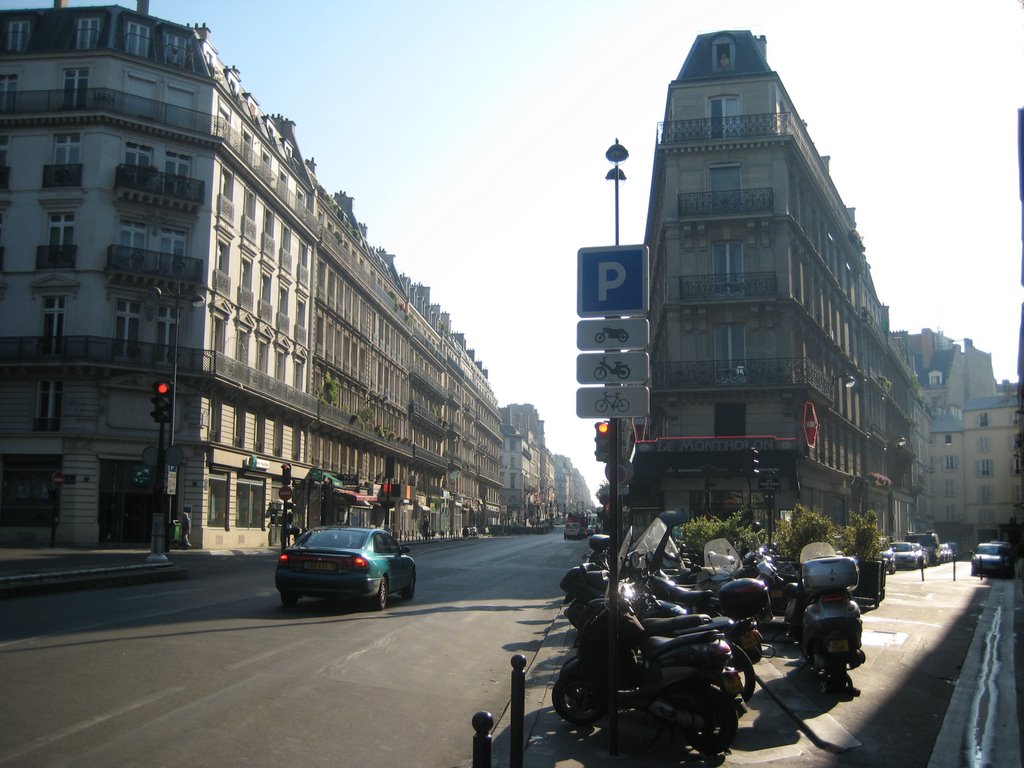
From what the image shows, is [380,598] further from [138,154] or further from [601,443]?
[138,154]

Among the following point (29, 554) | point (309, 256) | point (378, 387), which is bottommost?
point (29, 554)

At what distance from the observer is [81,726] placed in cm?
621

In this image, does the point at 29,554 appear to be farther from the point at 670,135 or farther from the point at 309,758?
the point at 670,135

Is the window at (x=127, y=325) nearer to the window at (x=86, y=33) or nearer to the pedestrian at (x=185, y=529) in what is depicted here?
the pedestrian at (x=185, y=529)

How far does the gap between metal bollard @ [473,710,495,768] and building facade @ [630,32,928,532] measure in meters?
29.6

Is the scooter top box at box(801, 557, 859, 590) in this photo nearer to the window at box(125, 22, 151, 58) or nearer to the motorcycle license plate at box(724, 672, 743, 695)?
the motorcycle license plate at box(724, 672, 743, 695)

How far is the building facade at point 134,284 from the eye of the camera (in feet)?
112

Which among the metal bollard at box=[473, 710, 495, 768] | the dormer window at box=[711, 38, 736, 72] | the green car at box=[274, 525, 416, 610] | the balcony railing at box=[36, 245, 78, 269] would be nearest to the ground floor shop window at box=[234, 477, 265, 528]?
the balcony railing at box=[36, 245, 78, 269]

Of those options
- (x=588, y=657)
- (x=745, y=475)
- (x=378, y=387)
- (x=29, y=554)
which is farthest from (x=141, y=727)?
(x=378, y=387)

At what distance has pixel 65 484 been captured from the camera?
33.8 m

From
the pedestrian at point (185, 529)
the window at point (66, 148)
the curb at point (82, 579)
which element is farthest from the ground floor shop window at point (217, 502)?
the curb at point (82, 579)

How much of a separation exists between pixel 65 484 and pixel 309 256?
19.3m

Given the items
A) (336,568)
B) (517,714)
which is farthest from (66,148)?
(517,714)

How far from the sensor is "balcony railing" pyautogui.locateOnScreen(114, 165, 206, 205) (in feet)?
118
